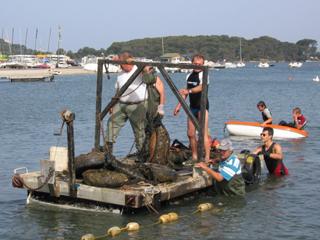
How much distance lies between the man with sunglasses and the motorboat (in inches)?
273

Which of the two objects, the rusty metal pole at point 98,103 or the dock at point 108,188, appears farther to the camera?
the rusty metal pole at point 98,103

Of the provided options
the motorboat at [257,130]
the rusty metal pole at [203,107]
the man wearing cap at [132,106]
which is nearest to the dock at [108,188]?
the rusty metal pole at [203,107]

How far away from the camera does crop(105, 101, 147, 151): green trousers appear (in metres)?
12.5

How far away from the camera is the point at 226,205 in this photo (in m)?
11.9

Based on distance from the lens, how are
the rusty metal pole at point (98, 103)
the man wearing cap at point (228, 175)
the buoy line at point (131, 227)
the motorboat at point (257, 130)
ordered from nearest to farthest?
the buoy line at point (131, 227), the man wearing cap at point (228, 175), the rusty metal pole at point (98, 103), the motorboat at point (257, 130)

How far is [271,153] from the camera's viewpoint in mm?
14391

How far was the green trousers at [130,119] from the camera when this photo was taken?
12469 mm

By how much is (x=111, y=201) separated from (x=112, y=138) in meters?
2.16

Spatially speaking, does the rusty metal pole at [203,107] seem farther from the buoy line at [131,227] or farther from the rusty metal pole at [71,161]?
the rusty metal pole at [71,161]

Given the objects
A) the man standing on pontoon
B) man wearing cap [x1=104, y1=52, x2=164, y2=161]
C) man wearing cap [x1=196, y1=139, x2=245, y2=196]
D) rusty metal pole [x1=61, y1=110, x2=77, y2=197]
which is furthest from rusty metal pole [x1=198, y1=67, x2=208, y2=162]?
rusty metal pole [x1=61, y1=110, x2=77, y2=197]

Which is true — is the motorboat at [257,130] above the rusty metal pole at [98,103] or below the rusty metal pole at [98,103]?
below

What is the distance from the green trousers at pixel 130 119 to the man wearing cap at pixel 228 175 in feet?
4.42

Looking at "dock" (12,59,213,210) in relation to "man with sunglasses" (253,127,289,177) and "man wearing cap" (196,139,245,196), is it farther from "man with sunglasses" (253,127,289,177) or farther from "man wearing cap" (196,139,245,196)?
"man with sunglasses" (253,127,289,177)

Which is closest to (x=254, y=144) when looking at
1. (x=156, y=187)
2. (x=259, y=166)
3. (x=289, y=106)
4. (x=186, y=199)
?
(x=259, y=166)
